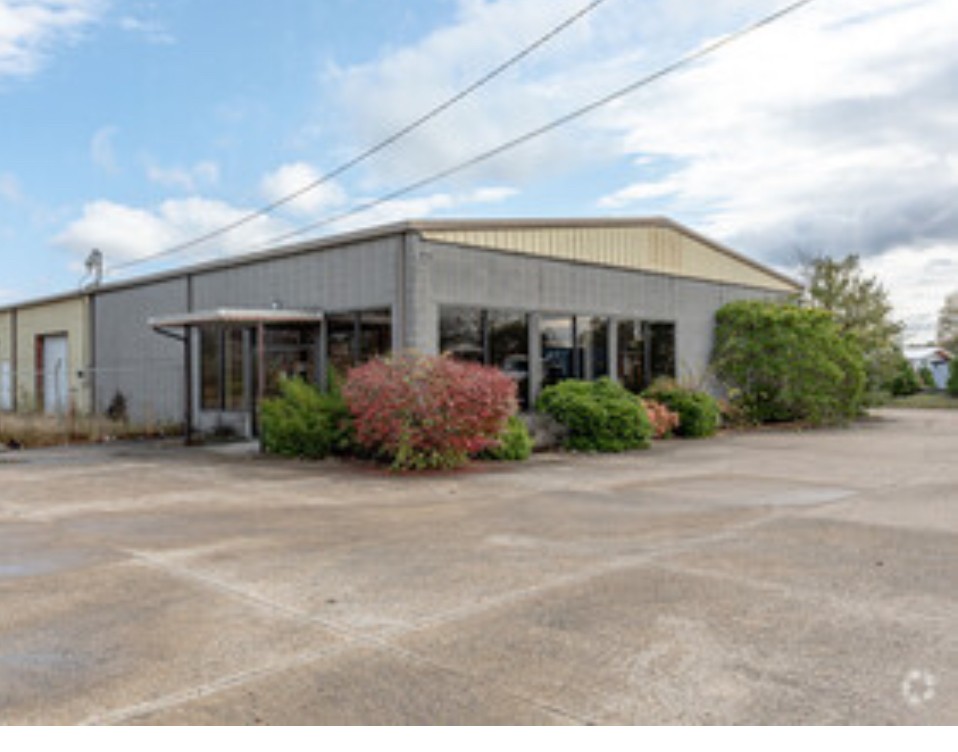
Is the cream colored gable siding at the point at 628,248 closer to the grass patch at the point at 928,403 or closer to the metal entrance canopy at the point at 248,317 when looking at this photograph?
the metal entrance canopy at the point at 248,317

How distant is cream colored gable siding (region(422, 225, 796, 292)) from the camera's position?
48.1 ft

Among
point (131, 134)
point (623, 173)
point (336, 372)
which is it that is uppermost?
point (131, 134)

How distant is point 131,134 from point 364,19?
8.72m

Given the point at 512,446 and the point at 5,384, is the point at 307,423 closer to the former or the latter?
the point at 512,446

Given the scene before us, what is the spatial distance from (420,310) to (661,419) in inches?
242

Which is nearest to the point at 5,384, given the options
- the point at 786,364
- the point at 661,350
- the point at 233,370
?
the point at 233,370

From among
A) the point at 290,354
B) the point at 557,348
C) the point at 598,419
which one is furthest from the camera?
the point at 557,348

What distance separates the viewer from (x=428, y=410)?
1142 cm

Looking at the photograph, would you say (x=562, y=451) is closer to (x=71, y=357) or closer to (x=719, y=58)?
(x=719, y=58)

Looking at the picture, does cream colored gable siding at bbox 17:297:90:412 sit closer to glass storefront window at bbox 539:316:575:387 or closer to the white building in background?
glass storefront window at bbox 539:316:575:387

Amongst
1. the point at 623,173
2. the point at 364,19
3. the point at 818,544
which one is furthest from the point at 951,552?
the point at 364,19

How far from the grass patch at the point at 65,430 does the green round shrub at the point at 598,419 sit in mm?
9080

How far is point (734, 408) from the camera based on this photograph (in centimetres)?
2019

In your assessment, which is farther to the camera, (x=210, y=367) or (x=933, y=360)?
(x=933, y=360)
